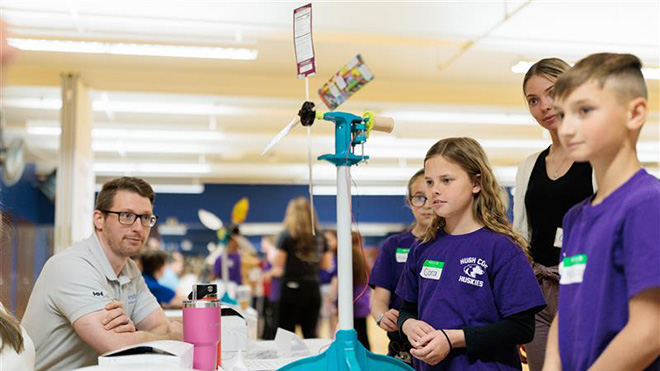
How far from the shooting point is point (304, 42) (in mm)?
1785

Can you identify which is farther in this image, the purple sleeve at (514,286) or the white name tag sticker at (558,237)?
the white name tag sticker at (558,237)

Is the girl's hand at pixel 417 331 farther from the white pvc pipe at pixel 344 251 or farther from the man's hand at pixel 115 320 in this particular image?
the man's hand at pixel 115 320

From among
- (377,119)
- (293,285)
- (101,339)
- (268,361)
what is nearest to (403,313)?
(268,361)

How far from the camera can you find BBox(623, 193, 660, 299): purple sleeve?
1.13 m

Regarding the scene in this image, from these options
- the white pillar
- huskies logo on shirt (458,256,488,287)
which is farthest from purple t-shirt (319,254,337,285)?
huskies logo on shirt (458,256,488,287)

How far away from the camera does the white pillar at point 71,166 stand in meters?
5.97

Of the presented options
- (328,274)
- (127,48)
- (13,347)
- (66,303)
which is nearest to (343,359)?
(13,347)

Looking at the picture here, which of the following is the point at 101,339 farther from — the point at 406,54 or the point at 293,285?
the point at 406,54

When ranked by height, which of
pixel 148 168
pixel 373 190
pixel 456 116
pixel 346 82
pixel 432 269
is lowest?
pixel 432 269

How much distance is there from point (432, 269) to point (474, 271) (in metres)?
0.13

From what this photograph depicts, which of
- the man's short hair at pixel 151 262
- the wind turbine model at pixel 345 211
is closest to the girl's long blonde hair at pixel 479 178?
the wind turbine model at pixel 345 211

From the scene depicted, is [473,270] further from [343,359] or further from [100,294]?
[100,294]

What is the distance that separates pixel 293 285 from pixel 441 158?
4088 millimetres

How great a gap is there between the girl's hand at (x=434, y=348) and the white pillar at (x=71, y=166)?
4903mm
